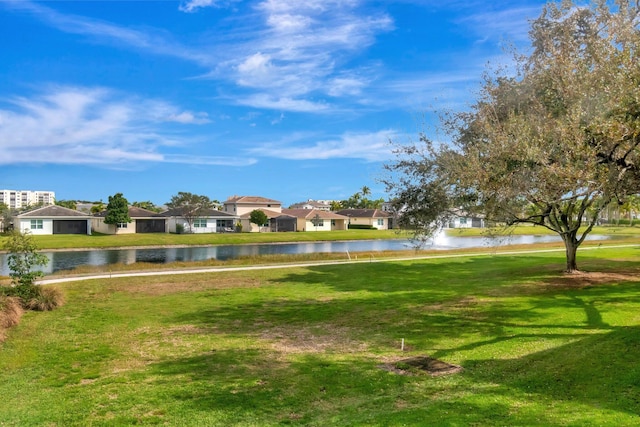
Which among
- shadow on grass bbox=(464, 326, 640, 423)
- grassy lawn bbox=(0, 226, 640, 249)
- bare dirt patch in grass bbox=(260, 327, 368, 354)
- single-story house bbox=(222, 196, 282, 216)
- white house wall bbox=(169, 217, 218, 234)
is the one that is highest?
single-story house bbox=(222, 196, 282, 216)

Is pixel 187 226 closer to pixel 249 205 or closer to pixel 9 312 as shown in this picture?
pixel 249 205

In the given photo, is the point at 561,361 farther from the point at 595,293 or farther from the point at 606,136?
the point at 595,293

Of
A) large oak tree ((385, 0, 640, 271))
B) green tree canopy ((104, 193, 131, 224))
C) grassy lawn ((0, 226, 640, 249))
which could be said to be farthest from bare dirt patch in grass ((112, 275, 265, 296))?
green tree canopy ((104, 193, 131, 224))

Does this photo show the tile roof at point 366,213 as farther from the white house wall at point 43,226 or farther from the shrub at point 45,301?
the shrub at point 45,301

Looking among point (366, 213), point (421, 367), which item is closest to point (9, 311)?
point (421, 367)

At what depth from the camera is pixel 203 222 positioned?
258 ft

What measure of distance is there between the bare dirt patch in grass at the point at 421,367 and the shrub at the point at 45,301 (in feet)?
42.6

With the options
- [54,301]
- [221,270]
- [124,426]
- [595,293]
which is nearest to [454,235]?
[221,270]

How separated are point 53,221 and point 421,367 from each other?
228 feet

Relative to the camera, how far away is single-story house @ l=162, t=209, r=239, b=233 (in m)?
77.6

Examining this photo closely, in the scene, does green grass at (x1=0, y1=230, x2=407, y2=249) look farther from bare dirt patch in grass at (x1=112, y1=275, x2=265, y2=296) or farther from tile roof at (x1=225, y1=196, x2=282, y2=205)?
bare dirt patch in grass at (x1=112, y1=275, x2=265, y2=296)

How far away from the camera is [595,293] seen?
16828 millimetres

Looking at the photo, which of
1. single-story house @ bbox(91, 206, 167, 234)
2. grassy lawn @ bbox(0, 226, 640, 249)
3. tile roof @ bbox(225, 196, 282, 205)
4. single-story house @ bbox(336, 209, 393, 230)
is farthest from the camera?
single-story house @ bbox(336, 209, 393, 230)

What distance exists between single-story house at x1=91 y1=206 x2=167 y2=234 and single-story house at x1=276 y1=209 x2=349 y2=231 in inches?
768
